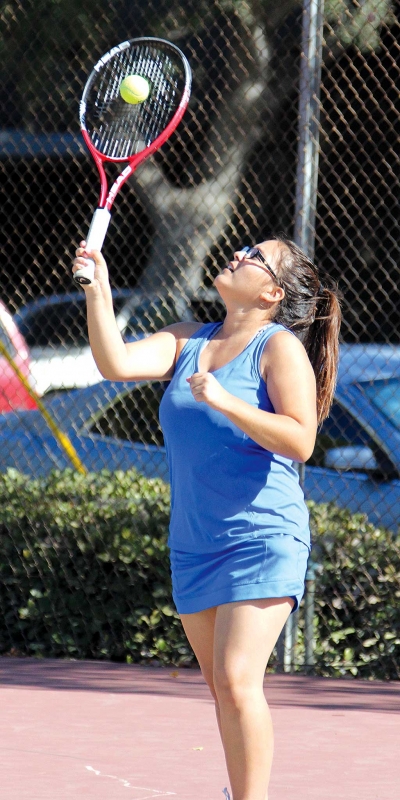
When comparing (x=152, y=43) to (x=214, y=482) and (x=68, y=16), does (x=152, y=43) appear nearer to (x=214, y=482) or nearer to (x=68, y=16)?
(x=214, y=482)

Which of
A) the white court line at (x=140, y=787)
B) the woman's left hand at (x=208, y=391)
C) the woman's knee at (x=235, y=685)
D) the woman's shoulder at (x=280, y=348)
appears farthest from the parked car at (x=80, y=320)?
the woman's knee at (x=235, y=685)

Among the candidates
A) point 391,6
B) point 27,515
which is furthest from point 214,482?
point 391,6

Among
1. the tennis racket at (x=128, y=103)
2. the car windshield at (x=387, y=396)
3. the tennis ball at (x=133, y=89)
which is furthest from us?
the car windshield at (x=387, y=396)

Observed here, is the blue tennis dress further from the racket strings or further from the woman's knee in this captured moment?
the racket strings

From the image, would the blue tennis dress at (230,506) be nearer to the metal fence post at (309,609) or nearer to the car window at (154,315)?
the metal fence post at (309,609)

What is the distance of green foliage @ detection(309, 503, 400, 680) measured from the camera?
212 inches

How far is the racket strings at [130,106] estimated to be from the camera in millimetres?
4195

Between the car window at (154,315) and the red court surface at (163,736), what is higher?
the car window at (154,315)

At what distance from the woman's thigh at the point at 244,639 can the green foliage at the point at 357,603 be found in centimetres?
268

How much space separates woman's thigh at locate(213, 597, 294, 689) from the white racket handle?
904 mm

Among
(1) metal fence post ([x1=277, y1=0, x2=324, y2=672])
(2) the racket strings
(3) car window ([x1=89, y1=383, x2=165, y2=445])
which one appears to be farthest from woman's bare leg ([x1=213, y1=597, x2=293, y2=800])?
(3) car window ([x1=89, y1=383, x2=165, y2=445])

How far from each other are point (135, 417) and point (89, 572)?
1.23m

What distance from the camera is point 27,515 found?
6090 mm

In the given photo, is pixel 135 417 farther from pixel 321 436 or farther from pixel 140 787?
pixel 140 787
